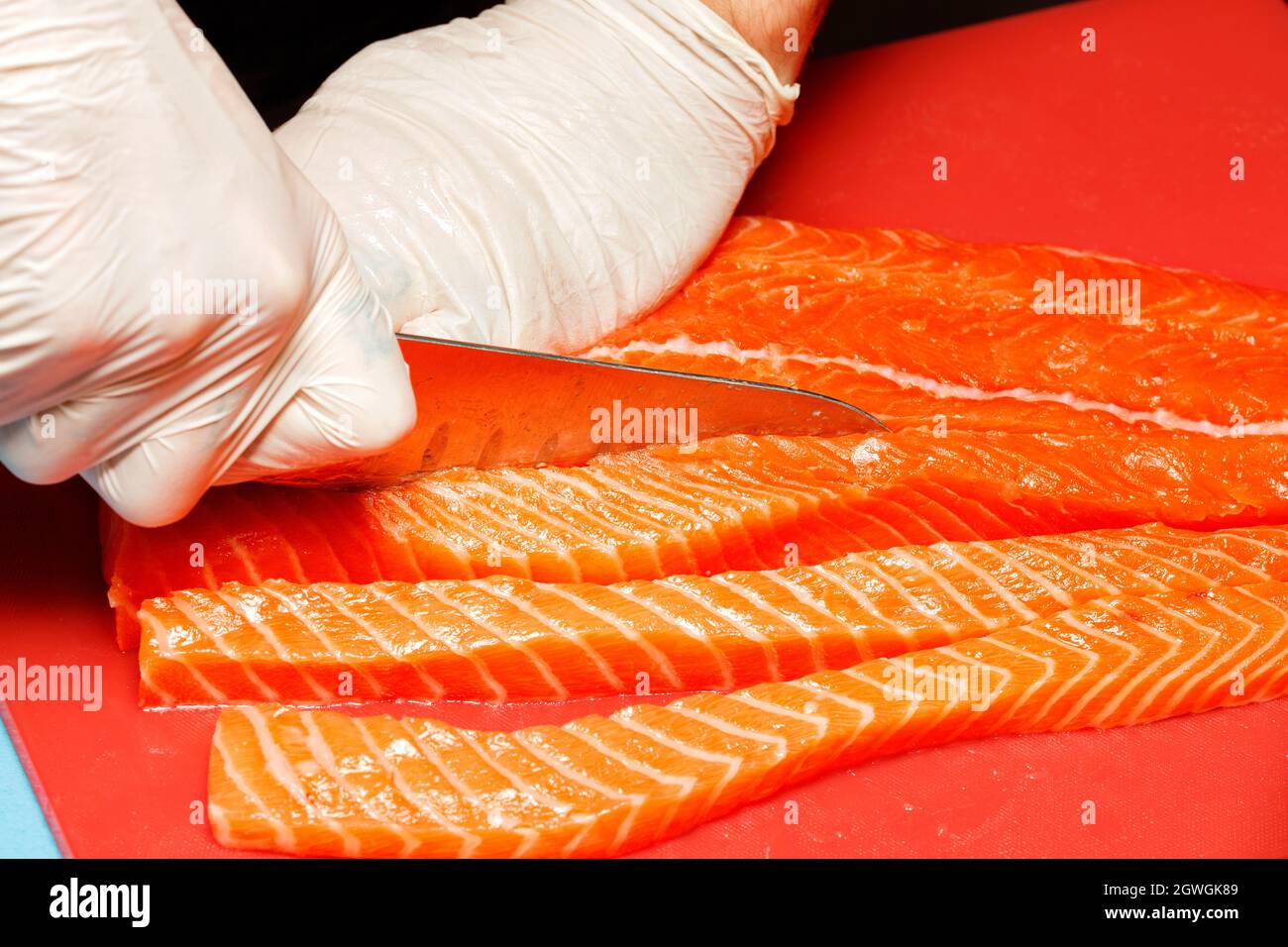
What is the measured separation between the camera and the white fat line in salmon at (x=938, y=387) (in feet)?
12.6

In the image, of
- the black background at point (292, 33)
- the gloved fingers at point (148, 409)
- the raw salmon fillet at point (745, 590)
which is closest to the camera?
the gloved fingers at point (148, 409)

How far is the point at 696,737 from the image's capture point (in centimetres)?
300

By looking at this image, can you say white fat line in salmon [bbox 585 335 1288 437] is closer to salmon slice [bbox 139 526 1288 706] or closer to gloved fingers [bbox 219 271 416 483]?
salmon slice [bbox 139 526 1288 706]

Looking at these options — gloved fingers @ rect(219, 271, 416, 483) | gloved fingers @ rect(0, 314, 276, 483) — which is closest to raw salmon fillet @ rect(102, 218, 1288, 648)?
gloved fingers @ rect(219, 271, 416, 483)

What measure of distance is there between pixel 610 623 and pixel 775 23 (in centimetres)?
206

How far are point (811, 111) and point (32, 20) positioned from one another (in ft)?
10.9

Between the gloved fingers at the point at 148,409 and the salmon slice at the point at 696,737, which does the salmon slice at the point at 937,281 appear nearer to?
the salmon slice at the point at 696,737

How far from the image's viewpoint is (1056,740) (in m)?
3.23

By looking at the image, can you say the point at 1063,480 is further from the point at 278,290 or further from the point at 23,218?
the point at 23,218

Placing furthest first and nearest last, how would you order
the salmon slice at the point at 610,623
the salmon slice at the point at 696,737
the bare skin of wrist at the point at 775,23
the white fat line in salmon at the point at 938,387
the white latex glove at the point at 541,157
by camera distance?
the bare skin of wrist at the point at 775,23 < the white fat line in salmon at the point at 938,387 < the white latex glove at the point at 541,157 < the salmon slice at the point at 610,623 < the salmon slice at the point at 696,737

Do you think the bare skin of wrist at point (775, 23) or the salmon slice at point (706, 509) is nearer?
the salmon slice at point (706, 509)

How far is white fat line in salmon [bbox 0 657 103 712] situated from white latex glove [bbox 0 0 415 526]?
528mm

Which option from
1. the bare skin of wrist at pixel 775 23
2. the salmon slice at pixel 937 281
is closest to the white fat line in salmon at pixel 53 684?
the salmon slice at pixel 937 281

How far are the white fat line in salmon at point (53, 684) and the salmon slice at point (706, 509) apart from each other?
121mm
